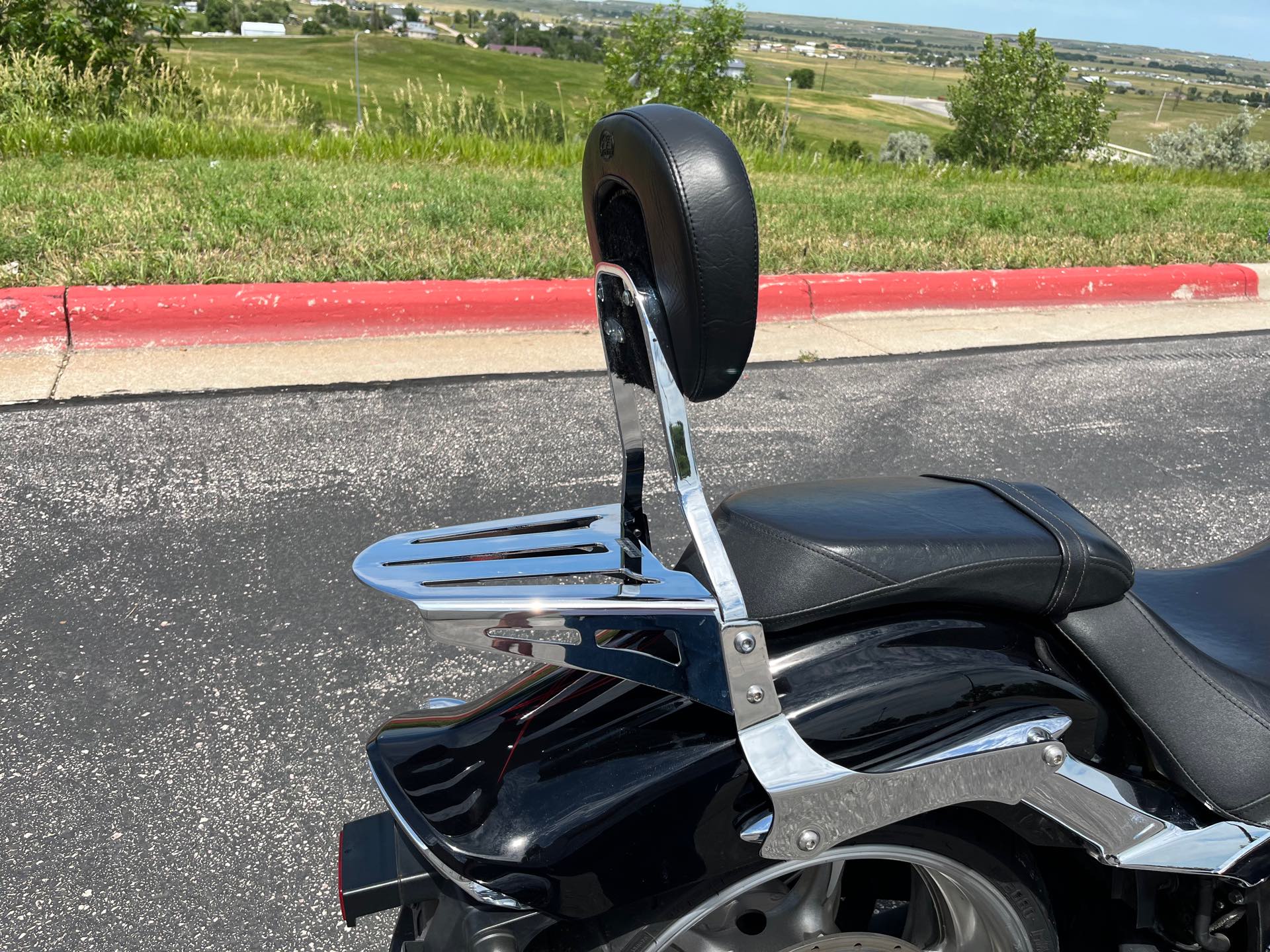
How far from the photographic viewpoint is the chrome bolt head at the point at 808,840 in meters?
1.32

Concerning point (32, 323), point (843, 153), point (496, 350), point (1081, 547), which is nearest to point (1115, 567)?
point (1081, 547)

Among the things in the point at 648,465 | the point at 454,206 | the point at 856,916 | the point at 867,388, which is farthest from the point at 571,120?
the point at 856,916

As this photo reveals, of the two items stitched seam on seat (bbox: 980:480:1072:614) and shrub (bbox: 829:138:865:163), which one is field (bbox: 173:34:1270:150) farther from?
stitched seam on seat (bbox: 980:480:1072:614)

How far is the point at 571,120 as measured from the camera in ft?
36.8

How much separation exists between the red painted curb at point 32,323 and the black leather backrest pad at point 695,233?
4208 mm

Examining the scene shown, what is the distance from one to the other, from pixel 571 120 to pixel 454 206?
516 cm

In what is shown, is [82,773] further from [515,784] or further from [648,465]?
[648,465]

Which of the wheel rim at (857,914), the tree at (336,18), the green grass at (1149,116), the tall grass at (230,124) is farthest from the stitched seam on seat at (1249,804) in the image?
the tree at (336,18)

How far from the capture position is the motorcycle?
1.25 meters

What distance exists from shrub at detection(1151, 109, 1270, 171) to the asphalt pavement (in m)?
18.6

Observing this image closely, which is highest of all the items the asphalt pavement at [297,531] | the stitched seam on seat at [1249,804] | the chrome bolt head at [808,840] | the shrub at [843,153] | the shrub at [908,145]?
the shrub at [908,145]

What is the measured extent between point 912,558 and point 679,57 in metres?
12.9

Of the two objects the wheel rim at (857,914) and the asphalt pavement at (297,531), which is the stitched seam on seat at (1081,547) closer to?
the wheel rim at (857,914)

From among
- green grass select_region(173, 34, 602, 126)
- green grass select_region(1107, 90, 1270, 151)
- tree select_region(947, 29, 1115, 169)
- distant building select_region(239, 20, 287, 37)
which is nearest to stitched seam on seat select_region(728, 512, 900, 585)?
tree select_region(947, 29, 1115, 169)
